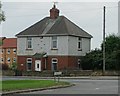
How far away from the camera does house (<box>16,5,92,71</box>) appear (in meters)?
60.0

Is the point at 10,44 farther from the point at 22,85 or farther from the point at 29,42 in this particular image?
the point at 22,85

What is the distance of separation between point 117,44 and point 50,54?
1043 cm

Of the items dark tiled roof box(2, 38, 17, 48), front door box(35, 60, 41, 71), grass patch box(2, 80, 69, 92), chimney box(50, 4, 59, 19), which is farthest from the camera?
dark tiled roof box(2, 38, 17, 48)

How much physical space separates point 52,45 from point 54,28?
2776 millimetres

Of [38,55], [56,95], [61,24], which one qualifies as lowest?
[56,95]

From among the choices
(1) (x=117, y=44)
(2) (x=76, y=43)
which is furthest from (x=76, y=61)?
(1) (x=117, y=44)

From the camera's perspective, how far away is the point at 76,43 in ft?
204

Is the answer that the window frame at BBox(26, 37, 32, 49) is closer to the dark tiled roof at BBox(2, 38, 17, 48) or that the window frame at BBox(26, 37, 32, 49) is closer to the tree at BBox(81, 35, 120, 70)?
the tree at BBox(81, 35, 120, 70)

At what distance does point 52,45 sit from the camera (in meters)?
61.0

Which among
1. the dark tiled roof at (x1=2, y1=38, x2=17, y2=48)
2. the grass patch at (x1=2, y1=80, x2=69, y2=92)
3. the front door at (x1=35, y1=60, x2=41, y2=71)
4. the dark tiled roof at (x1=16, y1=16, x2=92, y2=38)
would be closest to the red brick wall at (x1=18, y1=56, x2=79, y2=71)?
the front door at (x1=35, y1=60, x2=41, y2=71)

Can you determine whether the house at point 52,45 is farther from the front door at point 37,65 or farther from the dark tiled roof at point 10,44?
the dark tiled roof at point 10,44

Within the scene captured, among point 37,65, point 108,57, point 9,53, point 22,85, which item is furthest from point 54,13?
point 9,53

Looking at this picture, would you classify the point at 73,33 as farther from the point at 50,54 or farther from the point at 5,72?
the point at 5,72

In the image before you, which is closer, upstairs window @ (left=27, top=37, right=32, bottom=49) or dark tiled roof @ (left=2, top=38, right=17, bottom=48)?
upstairs window @ (left=27, top=37, right=32, bottom=49)
